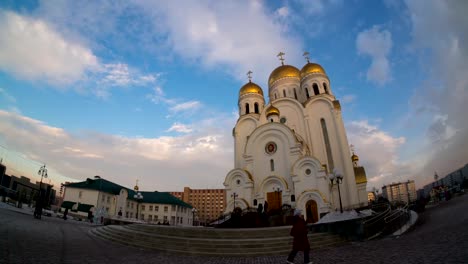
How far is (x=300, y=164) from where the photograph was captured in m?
23.6

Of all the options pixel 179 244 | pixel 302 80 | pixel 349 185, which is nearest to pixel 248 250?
pixel 179 244

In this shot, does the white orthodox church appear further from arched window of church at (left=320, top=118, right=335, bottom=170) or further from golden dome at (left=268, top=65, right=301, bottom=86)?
golden dome at (left=268, top=65, right=301, bottom=86)

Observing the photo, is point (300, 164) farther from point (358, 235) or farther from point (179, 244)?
point (179, 244)

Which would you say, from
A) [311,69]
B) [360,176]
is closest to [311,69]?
[311,69]

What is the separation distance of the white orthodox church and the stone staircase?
41.5ft

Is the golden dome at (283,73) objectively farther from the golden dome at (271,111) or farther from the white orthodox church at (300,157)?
the golden dome at (271,111)

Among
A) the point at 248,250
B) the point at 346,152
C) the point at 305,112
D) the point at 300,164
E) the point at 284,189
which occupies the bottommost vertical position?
the point at 248,250

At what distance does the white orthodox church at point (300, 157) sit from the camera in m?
→ 23.1

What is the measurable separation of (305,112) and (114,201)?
108 ft

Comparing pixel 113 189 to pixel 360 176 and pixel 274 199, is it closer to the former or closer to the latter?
pixel 274 199

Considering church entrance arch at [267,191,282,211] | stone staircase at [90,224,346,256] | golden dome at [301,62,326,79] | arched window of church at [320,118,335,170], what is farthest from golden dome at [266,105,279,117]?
stone staircase at [90,224,346,256]

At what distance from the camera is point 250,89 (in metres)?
36.3

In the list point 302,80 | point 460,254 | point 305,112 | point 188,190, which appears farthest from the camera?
point 188,190

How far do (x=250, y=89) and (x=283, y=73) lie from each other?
5530 millimetres
